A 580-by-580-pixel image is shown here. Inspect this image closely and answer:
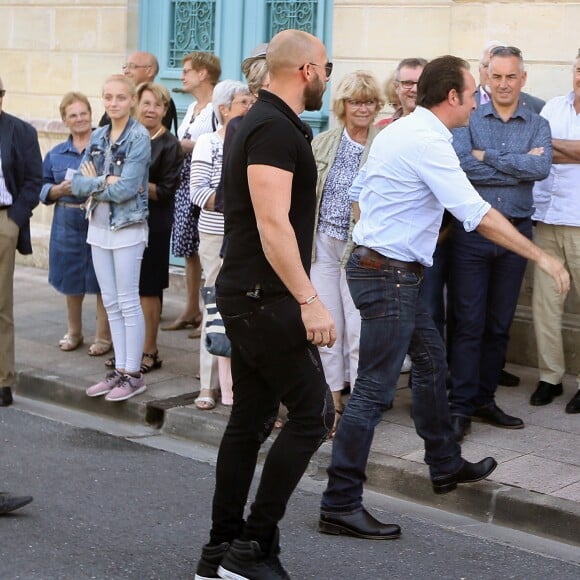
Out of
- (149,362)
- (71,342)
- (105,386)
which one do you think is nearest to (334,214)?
(105,386)

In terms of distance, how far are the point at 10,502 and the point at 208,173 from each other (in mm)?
2628

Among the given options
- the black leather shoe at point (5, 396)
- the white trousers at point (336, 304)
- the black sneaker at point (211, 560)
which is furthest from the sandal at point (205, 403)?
the black sneaker at point (211, 560)

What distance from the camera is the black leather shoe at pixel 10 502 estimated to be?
5469mm

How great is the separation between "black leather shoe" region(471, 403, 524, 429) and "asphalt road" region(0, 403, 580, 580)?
1075 mm

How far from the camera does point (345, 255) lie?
22.2ft

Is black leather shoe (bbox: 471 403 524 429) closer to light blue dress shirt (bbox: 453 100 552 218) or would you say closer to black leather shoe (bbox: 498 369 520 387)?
black leather shoe (bbox: 498 369 520 387)

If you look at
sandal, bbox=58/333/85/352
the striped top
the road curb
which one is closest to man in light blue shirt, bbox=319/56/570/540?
the road curb

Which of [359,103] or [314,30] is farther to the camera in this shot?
[314,30]

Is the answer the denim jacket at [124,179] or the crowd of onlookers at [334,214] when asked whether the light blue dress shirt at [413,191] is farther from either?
the denim jacket at [124,179]

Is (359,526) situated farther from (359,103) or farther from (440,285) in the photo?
(359,103)

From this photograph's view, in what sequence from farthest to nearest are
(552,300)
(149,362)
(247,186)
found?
(149,362) → (552,300) → (247,186)

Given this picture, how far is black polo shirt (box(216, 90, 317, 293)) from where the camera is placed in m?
4.42

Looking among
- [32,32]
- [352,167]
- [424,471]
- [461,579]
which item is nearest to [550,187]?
[352,167]

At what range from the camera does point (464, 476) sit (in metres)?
5.86
